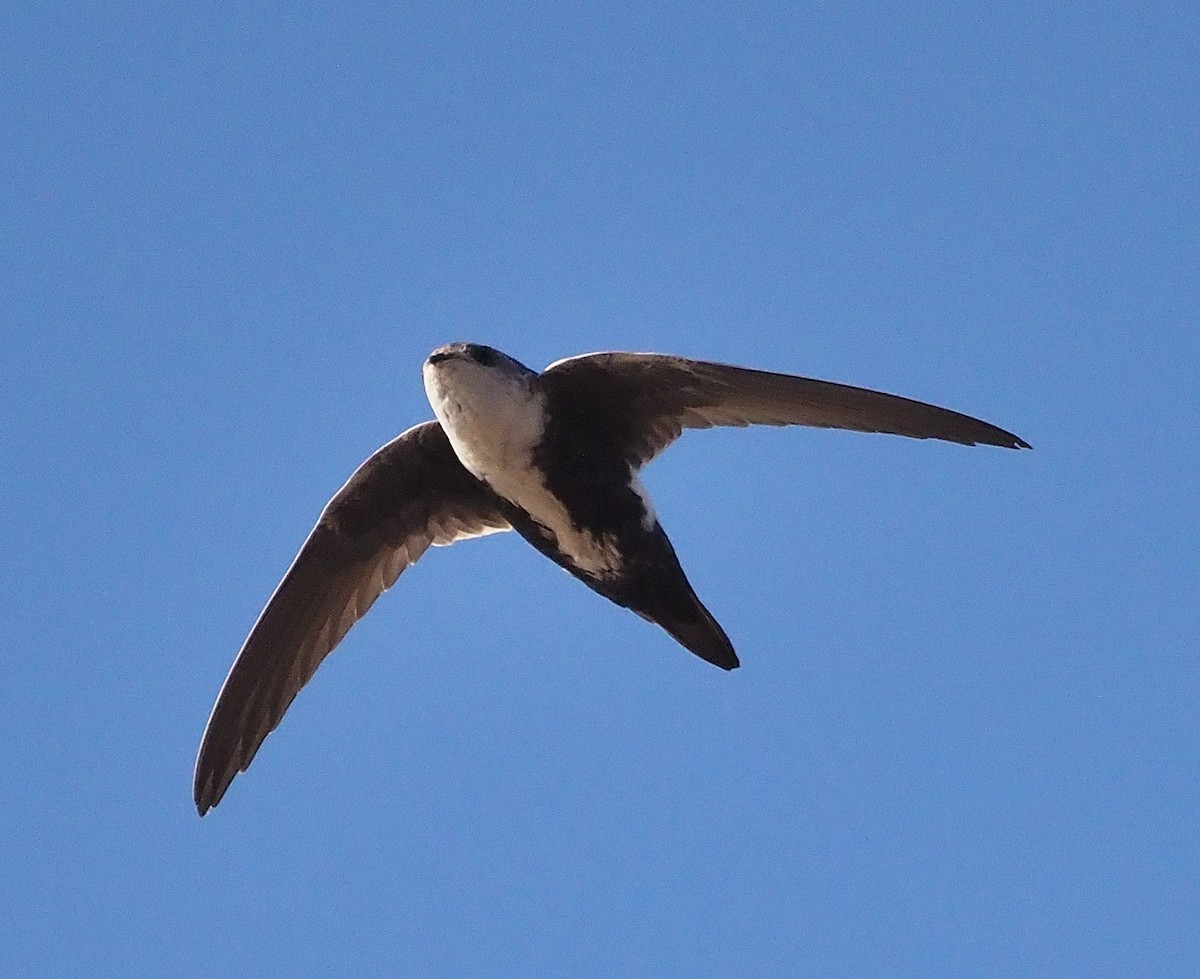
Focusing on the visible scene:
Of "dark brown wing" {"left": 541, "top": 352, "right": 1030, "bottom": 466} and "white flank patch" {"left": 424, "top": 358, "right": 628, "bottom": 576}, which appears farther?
"dark brown wing" {"left": 541, "top": 352, "right": 1030, "bottom": 466}

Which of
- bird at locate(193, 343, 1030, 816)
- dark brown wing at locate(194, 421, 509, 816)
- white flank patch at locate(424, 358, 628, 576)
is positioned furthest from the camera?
dark brown wing at locate(194, 421, 509, 816)

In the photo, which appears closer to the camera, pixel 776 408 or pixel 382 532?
pixel 776 408

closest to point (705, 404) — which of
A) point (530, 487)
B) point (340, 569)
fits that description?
point (530, 487)

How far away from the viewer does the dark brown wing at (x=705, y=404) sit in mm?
8258

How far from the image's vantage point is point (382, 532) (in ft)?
30.2

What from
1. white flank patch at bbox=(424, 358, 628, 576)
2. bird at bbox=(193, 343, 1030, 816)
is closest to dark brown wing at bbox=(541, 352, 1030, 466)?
bird at bbox=(193, 343, 1030, 816)

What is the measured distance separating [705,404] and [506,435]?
1021mm

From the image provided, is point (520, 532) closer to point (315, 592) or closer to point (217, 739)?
point (315, 592)

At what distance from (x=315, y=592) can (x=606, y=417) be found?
1.73m

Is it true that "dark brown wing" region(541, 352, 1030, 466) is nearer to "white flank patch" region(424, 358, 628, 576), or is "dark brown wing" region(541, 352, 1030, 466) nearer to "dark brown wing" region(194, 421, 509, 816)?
"white flank patch" region(424, 358, 628, 576)

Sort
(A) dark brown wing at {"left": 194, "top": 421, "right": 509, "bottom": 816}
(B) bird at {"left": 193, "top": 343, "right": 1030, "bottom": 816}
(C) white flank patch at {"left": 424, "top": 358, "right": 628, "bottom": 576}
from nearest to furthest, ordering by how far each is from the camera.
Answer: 1. (C) white flank patch at {"left": 424, "top": 358, "right": 628, "bottom": 576}
2. (B) bird at {"left": 193, "top": 343, "right": 1030, "bottom": 816}
3. (A) dark brown wing at {"left": 194, "top": 421, "right": 509, "bottom": 816}

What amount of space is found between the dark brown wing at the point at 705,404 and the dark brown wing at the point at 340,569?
0.71m

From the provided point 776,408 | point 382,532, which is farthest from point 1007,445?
point 382,532

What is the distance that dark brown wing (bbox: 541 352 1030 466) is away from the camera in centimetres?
826
